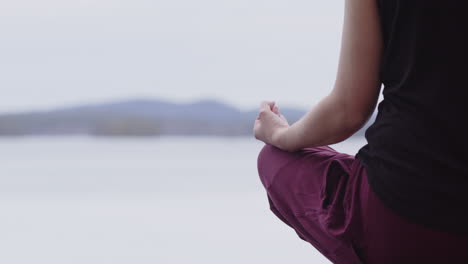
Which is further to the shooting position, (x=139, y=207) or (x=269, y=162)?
(x=139, y=207)

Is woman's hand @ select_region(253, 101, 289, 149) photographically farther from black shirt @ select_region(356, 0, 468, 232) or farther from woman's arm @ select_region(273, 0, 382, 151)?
black shirt @ select_region(356, 0, 468, 232)

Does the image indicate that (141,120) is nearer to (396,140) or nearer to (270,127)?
(270,127)

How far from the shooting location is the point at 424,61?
79cm

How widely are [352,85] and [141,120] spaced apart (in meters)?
2.93

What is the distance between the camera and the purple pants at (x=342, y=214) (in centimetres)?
82

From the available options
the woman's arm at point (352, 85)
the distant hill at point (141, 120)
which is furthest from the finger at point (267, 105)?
the distant hill at point (141, 120)

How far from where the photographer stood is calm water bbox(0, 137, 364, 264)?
1.78m

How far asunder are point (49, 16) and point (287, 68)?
1285mm

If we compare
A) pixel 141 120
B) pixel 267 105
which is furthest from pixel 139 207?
pixel 141 120

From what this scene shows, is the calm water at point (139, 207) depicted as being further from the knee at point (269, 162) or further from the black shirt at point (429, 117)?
the black shirt at point (429, 117)

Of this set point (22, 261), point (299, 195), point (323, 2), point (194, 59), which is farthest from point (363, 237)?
point (194, 59)

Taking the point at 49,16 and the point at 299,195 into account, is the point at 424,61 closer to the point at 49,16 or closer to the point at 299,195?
the point at 299,195

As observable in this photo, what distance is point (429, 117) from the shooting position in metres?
0.78

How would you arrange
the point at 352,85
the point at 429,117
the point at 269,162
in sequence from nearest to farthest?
the point at 429,117, the point at 352,85, the point at 269,162
